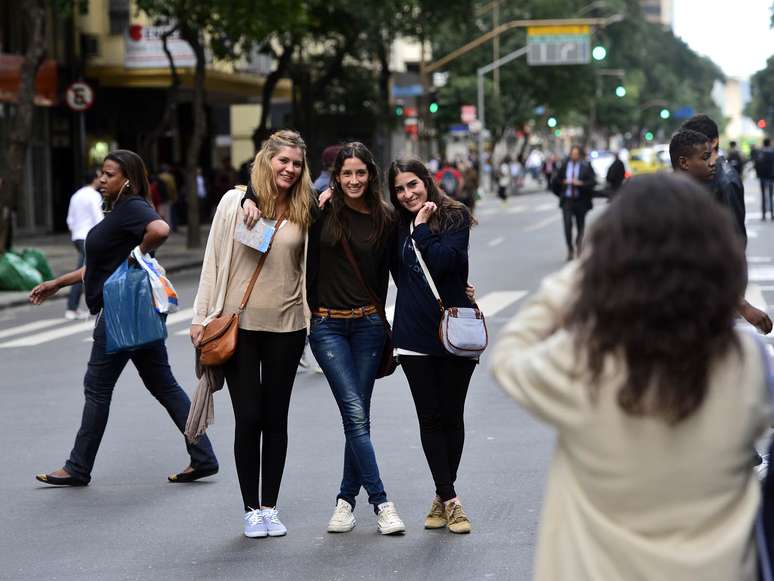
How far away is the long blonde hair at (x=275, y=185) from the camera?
6395 millimetres

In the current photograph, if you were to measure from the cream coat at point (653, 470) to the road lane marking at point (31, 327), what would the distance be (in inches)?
529

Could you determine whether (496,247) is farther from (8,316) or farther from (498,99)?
(498,99)

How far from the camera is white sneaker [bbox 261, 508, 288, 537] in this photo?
6594 millimetres

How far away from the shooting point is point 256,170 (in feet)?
21.0

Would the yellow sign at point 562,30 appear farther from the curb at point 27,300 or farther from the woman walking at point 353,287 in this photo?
the woman walking at point 353,287

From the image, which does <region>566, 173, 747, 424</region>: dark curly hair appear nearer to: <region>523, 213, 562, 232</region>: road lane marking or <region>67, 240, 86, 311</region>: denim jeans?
<region>67, 240, 86, 311</region>: denim jeans

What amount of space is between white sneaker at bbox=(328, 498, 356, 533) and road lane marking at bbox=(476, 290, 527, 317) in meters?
8.98

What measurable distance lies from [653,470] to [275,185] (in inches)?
149

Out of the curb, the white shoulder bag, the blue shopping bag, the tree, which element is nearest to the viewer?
the white shoulder bag

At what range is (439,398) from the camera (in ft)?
21.2

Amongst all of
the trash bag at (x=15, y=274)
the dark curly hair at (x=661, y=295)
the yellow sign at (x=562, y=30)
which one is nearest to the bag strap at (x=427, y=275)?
the dark curly hair at (x=661, y=295)

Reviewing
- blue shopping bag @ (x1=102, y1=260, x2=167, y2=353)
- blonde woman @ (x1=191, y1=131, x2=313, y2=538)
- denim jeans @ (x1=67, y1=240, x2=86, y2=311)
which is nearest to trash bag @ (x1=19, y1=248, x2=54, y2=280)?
denim jeans @ (x1=67, y1=240, x2=86, y2=311)

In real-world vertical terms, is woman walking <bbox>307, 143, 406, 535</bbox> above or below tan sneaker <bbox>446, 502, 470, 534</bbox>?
above

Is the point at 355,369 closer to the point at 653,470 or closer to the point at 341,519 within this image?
the point at 341,519
